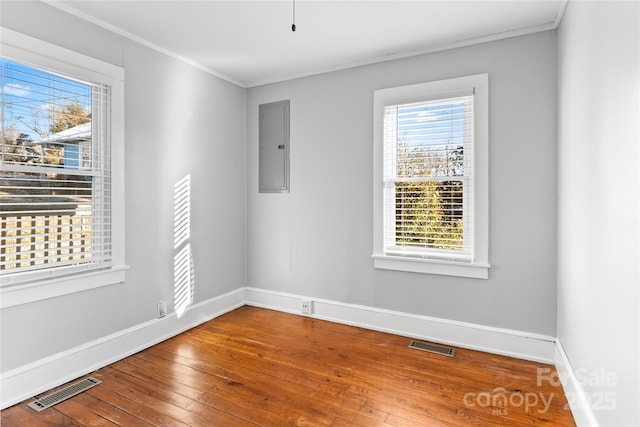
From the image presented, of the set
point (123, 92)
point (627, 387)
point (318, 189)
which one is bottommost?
point (627, 387)

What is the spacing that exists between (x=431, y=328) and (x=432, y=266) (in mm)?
560

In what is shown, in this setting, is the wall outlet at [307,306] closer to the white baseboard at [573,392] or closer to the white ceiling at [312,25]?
the white baseboard at [573,392]

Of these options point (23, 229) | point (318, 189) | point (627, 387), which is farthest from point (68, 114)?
point (627, 387)

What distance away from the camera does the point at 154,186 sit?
3.18m

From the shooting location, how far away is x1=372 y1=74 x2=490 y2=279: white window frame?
9.79 ft

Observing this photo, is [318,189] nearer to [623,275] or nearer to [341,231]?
[341,231]

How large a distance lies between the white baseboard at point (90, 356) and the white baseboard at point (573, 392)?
10.1 feet

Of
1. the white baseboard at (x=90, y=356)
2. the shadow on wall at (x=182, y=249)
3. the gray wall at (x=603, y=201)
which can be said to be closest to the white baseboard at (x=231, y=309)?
the white baseboard at (x=90, y=356)

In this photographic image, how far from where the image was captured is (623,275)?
1380mm

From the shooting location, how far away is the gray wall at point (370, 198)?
111 inches

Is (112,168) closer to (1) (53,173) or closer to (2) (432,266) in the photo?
(1) (53,173)

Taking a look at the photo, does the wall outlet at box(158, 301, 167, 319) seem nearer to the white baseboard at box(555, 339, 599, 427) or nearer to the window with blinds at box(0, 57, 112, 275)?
the window with blinds at box(0, 57, 112, 275)

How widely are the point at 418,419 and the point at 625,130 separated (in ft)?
5.82

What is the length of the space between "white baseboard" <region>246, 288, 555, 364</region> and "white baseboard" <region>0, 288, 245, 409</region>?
3.05 ft
